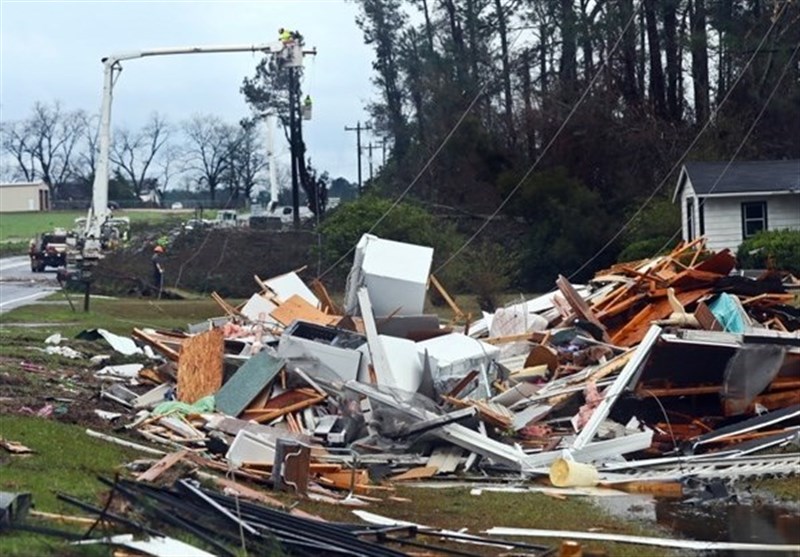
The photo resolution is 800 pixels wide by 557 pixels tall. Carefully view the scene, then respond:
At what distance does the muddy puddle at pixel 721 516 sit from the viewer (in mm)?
10086

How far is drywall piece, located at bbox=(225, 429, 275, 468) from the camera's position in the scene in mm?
12312

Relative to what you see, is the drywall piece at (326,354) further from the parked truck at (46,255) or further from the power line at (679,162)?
the parked truck at (46,255)

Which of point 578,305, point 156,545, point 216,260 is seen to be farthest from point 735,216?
point 156,545

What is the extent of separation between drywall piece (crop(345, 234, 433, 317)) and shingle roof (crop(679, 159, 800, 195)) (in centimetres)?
1920

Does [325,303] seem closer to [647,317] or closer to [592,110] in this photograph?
[647,317]

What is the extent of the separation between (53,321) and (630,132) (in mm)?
25396

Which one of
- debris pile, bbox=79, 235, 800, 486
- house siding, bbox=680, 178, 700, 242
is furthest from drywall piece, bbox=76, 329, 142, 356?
house siding, bbox=680, 178, 700, 242

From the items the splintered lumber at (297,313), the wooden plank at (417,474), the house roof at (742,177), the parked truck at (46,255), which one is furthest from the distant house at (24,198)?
the wooden plank at (417,474)

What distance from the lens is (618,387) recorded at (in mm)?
14500

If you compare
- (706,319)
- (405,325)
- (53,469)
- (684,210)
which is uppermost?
(684,210)

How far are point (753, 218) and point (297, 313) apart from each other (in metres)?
21.3

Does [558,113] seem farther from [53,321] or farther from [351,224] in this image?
[53,321]

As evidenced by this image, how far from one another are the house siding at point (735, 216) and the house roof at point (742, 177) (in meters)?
0.37

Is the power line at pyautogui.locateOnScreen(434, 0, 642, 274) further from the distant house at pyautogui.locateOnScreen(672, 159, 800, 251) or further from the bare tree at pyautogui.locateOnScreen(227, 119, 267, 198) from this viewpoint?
the bare tree at pyautogui.locateOnScreen(227, 119, 267, 198)
